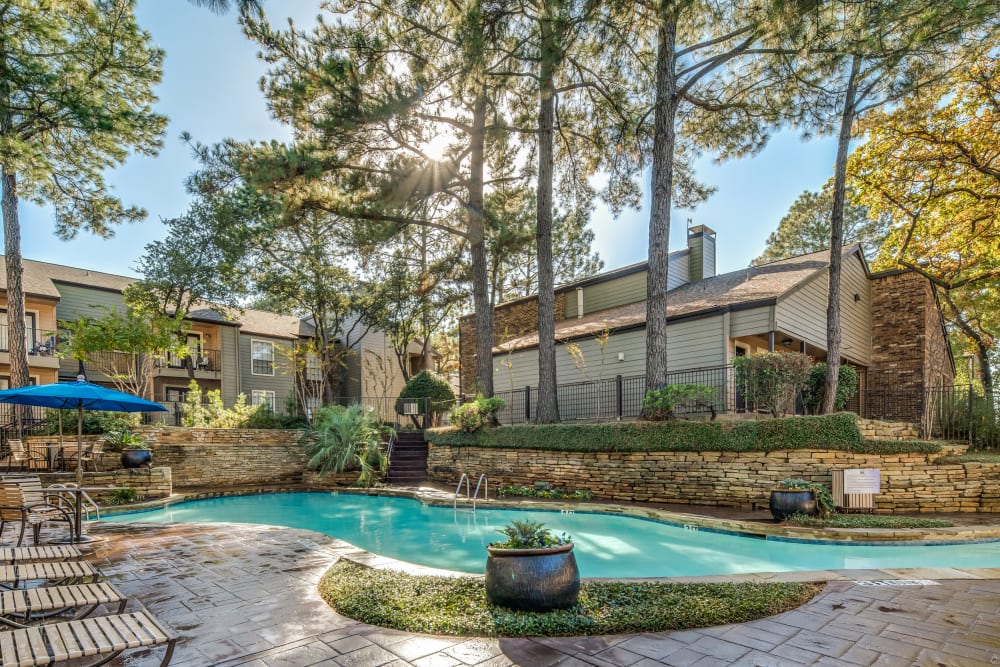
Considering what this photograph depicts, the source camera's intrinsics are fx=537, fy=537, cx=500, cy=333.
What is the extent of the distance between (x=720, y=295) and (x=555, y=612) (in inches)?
491

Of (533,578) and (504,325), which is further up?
(504,325)

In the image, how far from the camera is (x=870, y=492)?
9.30 metres

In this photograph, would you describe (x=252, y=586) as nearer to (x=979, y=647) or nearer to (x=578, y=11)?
(x=979, y=647)

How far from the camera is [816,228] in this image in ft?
89.6

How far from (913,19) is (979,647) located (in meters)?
→ 10.3

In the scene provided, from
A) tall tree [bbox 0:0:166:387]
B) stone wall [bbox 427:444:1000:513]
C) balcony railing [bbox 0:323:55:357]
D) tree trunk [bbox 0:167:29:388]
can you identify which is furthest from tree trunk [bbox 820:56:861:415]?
balcony railing [bbox 0:323:55:357]

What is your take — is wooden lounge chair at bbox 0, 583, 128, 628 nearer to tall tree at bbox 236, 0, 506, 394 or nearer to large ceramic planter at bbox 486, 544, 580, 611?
large ceramic planter at bbox 486, 544, 580, 611

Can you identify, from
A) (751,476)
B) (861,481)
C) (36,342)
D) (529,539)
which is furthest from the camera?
(36,342)

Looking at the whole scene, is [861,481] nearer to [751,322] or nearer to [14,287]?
[751,322]

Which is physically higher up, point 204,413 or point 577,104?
point 577,104

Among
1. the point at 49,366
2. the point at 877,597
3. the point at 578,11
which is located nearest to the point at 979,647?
the point at 877,597

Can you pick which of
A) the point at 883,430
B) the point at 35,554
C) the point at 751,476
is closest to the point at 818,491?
the point at 751,476

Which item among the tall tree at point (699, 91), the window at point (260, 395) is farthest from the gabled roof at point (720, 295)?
the window at point (260, 395)

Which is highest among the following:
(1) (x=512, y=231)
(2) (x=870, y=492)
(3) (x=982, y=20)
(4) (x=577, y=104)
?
(4) (x=577, y=104)
